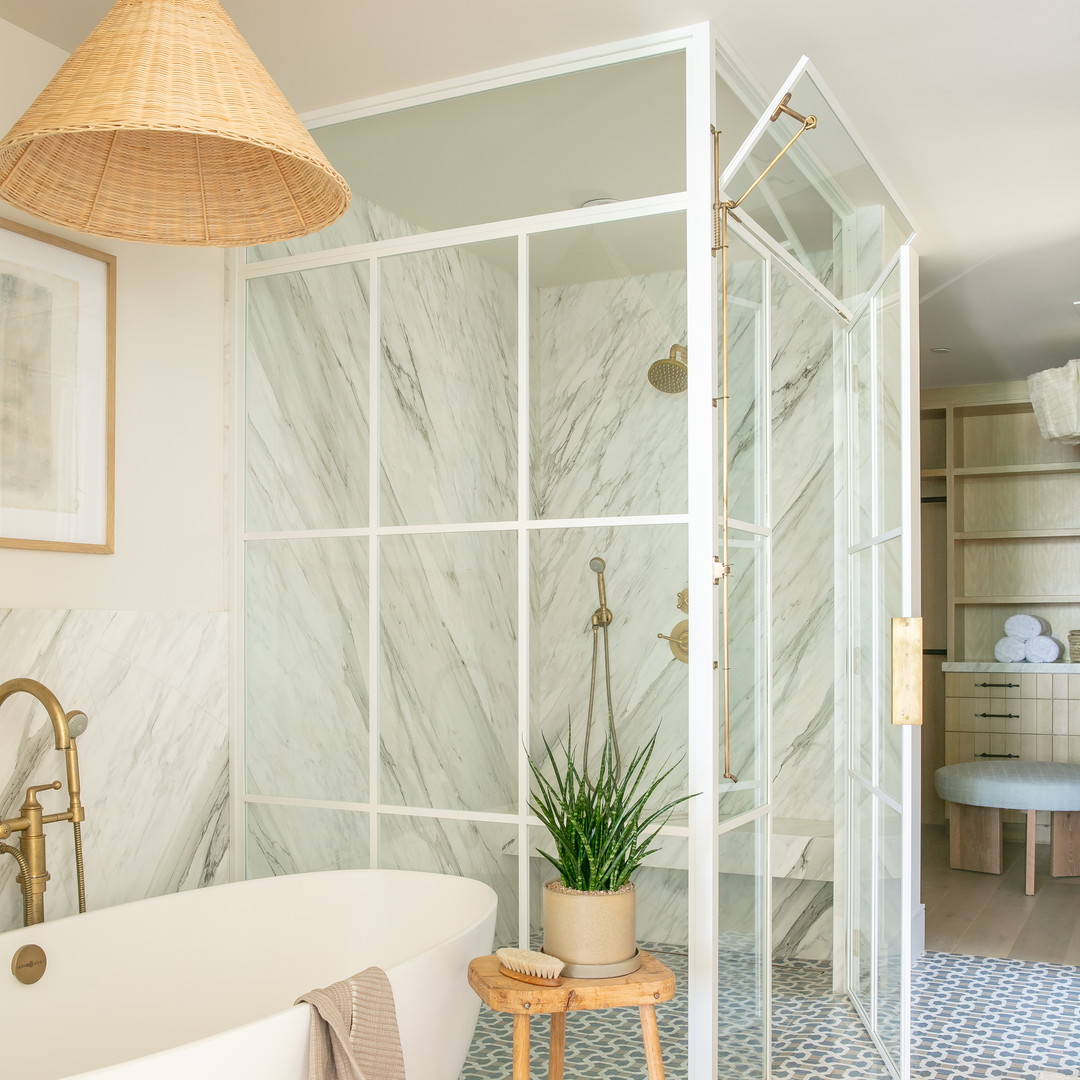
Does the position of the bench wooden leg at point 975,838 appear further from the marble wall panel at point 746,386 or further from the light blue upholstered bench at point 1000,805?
the marble wall panel at point 746,386

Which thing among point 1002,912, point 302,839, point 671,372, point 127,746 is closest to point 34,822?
point 127,746

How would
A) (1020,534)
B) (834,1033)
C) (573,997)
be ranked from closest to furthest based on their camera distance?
(573,997)
(834,1033)
(1020,534)

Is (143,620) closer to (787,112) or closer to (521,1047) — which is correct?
(521,1047)

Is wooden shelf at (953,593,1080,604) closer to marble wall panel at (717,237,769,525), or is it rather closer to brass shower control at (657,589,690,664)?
marble wall panel at (717,237,769,525)

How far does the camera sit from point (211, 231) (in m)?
1.92

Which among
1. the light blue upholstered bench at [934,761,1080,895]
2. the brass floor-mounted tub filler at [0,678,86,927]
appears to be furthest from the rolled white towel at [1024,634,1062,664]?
the brass floor-mounted tub filler at [0,678,86,927]

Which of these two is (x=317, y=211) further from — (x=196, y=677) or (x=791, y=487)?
(x=791, y=487)

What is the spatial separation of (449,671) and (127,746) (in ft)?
2.65

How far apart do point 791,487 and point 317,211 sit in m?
2.14

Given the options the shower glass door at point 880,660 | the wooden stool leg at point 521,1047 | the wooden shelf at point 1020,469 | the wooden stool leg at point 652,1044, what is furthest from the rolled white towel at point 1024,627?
the wooden stool leg at point 521,1047

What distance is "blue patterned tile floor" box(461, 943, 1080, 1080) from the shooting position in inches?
106

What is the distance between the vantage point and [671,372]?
2.63 meters

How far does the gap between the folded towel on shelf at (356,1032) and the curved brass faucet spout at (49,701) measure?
2.68 feet

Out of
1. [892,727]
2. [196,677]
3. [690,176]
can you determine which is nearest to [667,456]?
[690,176]
